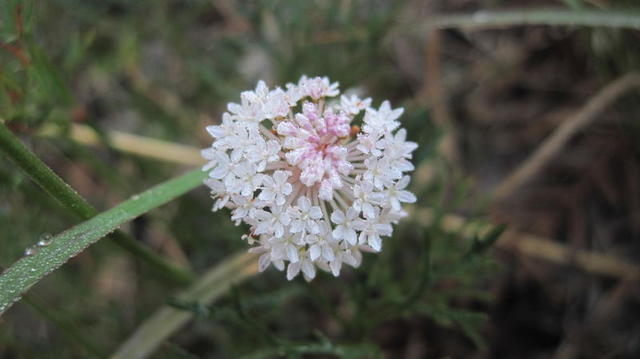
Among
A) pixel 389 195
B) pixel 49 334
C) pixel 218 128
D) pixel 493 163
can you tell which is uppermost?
pixel 493 163

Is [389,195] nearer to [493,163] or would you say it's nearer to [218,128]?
[218,128]

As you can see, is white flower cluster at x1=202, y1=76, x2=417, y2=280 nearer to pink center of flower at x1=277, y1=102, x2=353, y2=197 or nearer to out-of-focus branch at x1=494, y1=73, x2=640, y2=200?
pink center of flower at x1=277, y1=102, x2=353, y2=197

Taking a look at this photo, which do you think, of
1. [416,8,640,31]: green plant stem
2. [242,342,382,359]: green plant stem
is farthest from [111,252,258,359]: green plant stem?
[416,8,640,31]: green plant stem

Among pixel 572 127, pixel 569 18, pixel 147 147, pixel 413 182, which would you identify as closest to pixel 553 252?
pixel 572 127

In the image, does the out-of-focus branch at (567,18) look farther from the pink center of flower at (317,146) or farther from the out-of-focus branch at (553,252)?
the pink center of flower at (317,146)

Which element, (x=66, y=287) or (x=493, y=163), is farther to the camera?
(x=493, y=163)

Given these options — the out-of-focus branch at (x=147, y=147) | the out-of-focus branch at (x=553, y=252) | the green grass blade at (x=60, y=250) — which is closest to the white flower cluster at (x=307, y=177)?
the green grass blade at (x=60, y=250)

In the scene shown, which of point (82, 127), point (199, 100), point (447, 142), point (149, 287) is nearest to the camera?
point (82, 127)

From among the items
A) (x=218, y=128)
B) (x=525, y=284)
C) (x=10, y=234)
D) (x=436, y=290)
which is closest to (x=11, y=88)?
(x=10, y=234)

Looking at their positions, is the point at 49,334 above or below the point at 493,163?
below
